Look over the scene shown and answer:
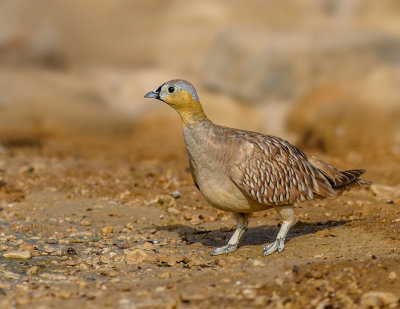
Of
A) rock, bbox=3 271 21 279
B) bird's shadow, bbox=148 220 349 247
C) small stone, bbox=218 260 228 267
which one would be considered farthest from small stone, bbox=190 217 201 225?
rock, bbox=3 271 21 279

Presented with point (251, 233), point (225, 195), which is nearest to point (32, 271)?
point (225, 195)

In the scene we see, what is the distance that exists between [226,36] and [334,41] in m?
2.70

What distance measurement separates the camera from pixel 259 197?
6.67 m

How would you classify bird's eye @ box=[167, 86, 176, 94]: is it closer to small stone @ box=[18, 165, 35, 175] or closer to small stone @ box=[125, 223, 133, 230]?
small stone @ box=[125, 223, 133, 230]

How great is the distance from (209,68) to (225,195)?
11.0 metres

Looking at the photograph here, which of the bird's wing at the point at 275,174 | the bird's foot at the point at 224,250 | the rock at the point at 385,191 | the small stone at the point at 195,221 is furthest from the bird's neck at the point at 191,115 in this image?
the rock at the point at 385,191

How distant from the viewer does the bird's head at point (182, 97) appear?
22.4 ft

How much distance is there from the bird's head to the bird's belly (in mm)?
670

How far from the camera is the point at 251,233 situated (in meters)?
8.12

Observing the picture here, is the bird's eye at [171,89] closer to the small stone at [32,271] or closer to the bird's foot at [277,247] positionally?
the bird's foot at [277,247]

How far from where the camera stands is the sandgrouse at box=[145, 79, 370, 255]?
21.9ft

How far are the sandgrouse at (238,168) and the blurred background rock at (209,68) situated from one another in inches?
312

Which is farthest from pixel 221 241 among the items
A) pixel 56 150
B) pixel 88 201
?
pixel 56 150

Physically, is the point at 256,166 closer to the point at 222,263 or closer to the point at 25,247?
the point at 222,263
